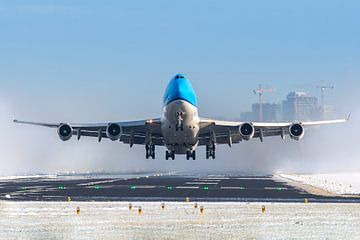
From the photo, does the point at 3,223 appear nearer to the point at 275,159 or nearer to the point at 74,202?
the point at 74,202

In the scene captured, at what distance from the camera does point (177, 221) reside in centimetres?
3472

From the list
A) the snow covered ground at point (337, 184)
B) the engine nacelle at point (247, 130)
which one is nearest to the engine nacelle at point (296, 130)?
the engine nacelle at point (247, 130)

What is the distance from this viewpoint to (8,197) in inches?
1981

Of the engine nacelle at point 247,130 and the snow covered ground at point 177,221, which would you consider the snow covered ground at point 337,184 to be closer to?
the engine nacelle at point 247,130

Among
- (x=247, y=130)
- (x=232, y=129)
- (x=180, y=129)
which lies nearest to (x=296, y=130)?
(x=247, y=130)

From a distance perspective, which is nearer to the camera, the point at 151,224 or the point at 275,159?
the point at 151,224

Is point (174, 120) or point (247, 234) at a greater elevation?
point (174, 120)

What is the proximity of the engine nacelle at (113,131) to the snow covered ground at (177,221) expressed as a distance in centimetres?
2223

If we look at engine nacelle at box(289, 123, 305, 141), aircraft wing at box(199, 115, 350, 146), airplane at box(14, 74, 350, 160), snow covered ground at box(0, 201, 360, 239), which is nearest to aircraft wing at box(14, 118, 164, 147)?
airplane at box(14, 74, 350, 160)

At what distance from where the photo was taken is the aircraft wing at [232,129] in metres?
67.9

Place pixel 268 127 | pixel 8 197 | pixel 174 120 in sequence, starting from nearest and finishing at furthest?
pixel 8 197, pixel 174 120, pixel 268 127

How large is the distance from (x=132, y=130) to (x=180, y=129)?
882 cm

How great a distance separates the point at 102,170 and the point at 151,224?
87453 millimetres

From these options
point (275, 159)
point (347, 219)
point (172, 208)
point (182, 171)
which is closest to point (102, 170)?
point (182, 171)
